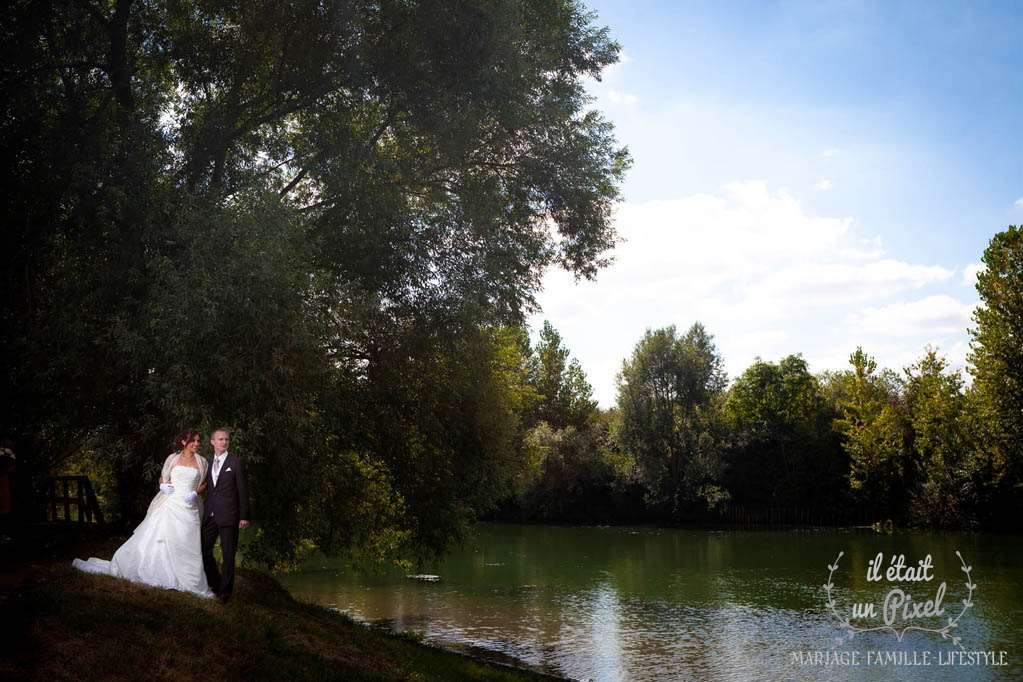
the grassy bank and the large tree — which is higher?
the large tree

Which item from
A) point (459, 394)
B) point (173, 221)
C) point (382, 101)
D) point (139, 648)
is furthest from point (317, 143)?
point (139, 648)

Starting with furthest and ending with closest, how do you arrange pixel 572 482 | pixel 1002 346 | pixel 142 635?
pixel 572 482 < pixel 1002 346 < pixel 142 635

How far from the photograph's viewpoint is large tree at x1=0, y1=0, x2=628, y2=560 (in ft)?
49.4

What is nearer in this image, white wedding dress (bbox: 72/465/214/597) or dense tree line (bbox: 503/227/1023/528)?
white wedding dress (bbox: 72/465/214/597)

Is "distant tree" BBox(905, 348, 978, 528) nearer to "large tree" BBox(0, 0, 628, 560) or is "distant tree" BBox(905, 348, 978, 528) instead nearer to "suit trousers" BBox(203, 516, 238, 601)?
"large tree" BBox(0, 0, 628, 560)

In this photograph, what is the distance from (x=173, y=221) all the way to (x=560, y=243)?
1080cm

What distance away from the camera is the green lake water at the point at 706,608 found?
66.1ft

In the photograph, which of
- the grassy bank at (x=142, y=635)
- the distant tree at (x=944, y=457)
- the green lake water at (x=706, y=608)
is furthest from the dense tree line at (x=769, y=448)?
the grassy bank at (x=142, y=635)

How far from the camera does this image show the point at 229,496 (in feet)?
38.7

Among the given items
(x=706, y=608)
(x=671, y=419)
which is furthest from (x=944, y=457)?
(x=706, y=608)

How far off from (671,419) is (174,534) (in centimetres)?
5865

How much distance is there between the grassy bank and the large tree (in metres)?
3.04

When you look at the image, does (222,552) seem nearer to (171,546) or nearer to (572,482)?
(171,546)

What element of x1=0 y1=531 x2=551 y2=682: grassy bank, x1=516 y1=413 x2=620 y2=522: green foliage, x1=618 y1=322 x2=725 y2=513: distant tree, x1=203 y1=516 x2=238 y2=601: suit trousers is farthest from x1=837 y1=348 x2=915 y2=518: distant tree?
x1=203 y1=516 x2=238 y2=601: suit trousers
